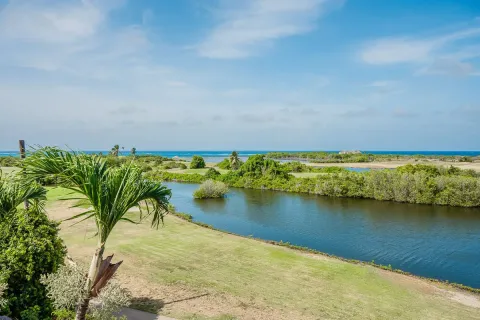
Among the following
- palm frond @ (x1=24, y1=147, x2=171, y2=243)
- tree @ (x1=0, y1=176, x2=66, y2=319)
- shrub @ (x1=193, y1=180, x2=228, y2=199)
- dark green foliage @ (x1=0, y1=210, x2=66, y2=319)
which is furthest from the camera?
shrub @ (x1=193, y1=180, x2=228, y2=199)

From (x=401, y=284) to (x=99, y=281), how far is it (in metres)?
13.1

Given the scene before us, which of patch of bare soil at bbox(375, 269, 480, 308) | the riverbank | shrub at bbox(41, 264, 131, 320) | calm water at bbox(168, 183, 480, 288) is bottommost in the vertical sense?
calm water at bbox(168, 183, 480, 288)

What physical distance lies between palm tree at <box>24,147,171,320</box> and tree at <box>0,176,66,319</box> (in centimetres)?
199

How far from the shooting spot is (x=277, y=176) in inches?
2282

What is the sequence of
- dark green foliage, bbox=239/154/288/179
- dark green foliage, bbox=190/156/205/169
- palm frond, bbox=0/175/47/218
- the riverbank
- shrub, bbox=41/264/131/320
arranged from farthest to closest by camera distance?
dark green foliage, bbox=190/156/205/169, dark green foliage, bbox=239/154/288/179, the riverbank, palm frond, bbox=0/175/47/218, shrub, bbox=41/264/131/320

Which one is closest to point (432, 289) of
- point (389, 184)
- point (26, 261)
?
point (26, 261)

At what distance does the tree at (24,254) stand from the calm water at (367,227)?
17.6 metres

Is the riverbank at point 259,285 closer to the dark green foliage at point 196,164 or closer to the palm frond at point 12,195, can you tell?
the palm frond at point 12,195

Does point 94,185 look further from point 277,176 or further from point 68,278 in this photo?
point 277,176

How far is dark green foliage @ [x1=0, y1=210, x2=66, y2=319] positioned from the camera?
29.1ft

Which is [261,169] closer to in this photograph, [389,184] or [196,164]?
[389,184]

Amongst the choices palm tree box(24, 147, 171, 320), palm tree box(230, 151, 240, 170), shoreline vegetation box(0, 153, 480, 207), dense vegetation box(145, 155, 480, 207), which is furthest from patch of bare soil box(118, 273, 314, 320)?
palm tree box(230, 151, 240, 170)

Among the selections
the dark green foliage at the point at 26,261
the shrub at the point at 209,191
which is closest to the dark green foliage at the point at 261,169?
the shrub at the point at 209,191

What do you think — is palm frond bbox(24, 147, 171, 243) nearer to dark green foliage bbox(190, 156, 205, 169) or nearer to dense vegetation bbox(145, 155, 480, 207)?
dense vegetation bbox(145, 155, 480, 207)
